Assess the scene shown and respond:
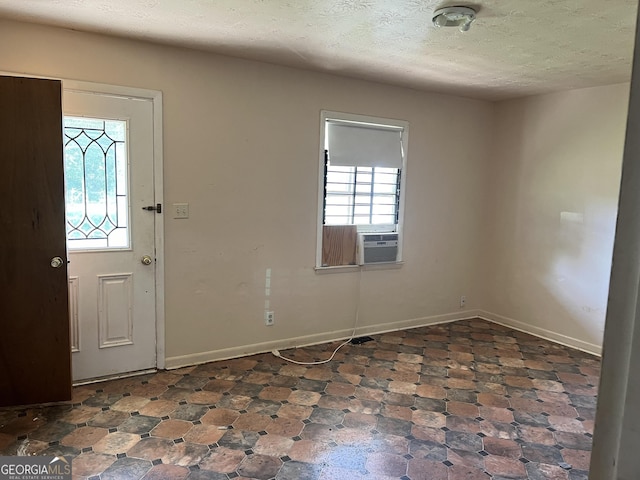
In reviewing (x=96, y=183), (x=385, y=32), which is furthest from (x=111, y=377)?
(x=385, y=32)

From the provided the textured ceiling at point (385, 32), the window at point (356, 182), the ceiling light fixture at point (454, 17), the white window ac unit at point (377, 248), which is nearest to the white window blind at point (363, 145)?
the window at point (356, 182)

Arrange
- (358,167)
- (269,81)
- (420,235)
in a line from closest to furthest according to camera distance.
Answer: (269,81), (358,167), (420,235)

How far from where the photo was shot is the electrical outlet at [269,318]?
12.1ft

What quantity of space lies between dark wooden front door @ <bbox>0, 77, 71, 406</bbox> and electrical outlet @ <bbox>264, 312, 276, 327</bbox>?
147cm

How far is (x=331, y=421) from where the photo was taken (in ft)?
8.69

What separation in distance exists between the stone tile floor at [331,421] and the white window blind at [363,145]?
1.70 m

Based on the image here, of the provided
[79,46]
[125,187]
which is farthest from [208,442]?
[79,46]

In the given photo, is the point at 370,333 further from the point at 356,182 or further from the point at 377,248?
the point at 356,182

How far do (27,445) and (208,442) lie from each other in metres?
0.92

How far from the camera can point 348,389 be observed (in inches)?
121

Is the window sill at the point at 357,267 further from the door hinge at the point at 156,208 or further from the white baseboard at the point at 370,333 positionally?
the door hinge at the point at 156,208

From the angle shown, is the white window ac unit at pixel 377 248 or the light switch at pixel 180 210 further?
the white window ac unit at pixel 377 248

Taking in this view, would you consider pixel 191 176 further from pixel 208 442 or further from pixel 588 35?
pixel 588 35

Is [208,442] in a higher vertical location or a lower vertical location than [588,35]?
lower
